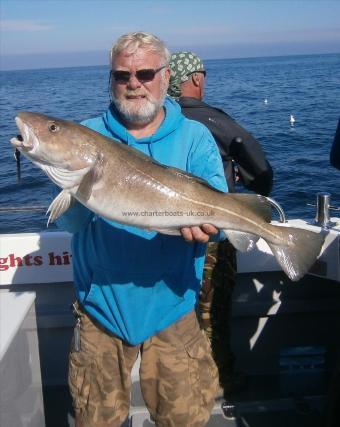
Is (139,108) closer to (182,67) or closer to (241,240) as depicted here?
(241,240)

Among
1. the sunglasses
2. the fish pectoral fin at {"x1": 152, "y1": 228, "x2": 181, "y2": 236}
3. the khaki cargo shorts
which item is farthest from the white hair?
the khaki cargo shorts

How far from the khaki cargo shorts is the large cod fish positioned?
75 cm

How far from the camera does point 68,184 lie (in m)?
2.68

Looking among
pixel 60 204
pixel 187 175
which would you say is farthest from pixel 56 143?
pixel 187 175

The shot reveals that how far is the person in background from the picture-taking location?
4.00 metres

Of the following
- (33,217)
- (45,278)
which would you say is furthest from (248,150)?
(33,217)

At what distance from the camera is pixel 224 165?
4.09m

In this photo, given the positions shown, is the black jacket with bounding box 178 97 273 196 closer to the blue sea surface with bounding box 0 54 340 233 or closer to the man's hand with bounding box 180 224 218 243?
the man's hand with bounding box 180 224 218 243

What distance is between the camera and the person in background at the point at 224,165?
4.00 metres

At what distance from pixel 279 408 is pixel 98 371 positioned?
1.91m

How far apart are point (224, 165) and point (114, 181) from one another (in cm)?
160

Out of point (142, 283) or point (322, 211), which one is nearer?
point (142, 283)

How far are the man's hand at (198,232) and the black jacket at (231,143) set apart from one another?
1370mm

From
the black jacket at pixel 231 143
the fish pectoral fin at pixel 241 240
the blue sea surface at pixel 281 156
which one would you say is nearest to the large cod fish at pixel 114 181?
the fish pectoral fin at pixel 241 240
